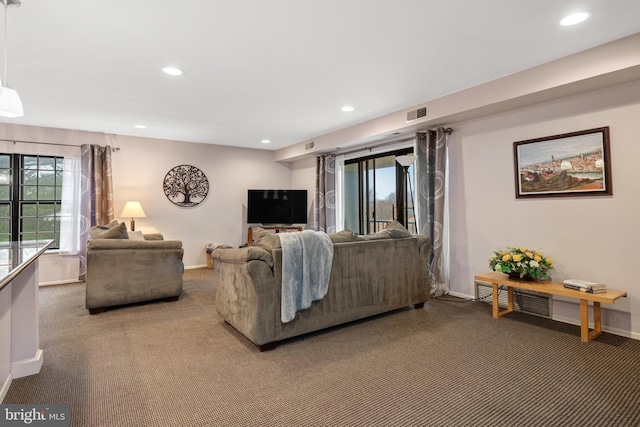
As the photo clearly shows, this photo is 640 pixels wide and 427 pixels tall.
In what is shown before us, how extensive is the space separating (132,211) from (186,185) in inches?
46.2

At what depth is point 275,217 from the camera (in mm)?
6848

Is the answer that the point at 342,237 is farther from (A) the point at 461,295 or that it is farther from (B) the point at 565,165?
(B) the point at 565,165

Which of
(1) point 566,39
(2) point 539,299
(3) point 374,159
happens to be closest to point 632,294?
(2) point 539,299

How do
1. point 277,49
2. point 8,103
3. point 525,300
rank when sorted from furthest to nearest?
point 525,300, point 277,49, point 8,103

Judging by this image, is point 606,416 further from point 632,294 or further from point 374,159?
point 374,159

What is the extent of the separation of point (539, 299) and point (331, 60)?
3.27 metres

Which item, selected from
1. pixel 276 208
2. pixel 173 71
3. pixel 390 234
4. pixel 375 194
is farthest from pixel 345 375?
pixel 276 208

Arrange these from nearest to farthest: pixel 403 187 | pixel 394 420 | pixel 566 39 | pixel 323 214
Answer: pixel 394 420, pixel 566 39, pixel 403 187, pixel 323 214

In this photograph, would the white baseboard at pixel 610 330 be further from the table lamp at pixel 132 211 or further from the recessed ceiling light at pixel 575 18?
the table lamp at pixel 132 211

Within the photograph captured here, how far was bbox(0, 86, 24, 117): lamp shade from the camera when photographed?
2018 mm

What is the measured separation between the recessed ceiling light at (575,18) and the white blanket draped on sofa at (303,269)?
2431 millimetres

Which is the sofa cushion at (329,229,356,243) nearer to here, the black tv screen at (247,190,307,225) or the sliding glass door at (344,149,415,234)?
the sliding glass door at (344,149,415,234)

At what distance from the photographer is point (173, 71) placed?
3.20 m

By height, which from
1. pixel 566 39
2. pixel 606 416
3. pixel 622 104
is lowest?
pixel 606 416
